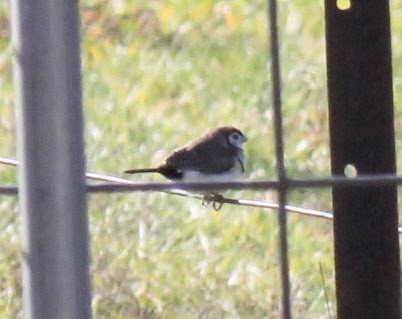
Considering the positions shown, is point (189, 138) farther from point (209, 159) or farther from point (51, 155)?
point (51, 155)

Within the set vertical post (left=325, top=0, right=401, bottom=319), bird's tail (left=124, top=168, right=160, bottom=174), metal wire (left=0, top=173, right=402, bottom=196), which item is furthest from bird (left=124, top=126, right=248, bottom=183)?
metal wire (left=0, top=173, right=402, bottom=196)

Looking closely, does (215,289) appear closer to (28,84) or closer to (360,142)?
(360,142)

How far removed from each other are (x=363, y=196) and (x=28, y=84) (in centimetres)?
64

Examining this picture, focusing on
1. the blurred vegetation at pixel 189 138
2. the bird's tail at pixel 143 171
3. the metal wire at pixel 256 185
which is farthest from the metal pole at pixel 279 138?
the bird's tail at pixel 143 171

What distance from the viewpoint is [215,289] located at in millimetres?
3926

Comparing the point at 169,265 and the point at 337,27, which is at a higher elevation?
the point at 337,27

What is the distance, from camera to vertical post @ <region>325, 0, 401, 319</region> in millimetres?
1985

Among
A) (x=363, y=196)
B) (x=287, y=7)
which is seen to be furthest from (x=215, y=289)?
→ (x=363, y=196)

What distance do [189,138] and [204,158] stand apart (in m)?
0.17

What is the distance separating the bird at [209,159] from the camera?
451cm

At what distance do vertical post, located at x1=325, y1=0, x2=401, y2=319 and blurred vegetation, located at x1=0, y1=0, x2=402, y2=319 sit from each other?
1801 mm

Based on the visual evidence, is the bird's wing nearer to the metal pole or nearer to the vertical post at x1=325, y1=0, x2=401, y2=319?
the vertical post at x1=325, y1=0, x2=401, y2=319

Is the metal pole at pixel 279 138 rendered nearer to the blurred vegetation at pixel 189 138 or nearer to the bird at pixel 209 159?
the blurred vegetation at pixel 189 138

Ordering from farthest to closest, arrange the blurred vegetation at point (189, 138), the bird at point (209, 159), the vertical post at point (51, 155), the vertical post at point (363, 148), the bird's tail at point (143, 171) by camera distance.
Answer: the bird at point (209, 159), the bird's tail at point (143, 171), the blurred vegetation at point (189, 138), the vertical post at point (363, 148), the vertical post at point (51, 155)
